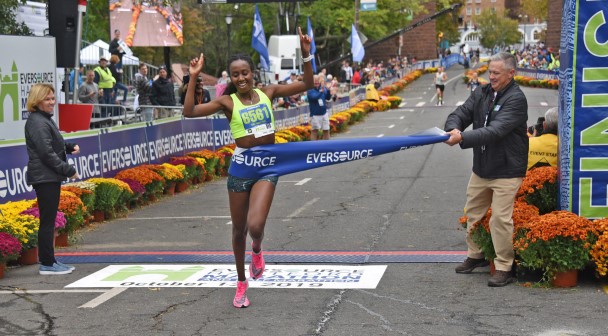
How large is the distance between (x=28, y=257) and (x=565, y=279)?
18.1 feet

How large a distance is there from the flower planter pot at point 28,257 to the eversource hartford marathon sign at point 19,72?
5.67 metres

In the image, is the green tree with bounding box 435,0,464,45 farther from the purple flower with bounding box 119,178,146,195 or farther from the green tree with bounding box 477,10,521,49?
the purple flower with bounding box 119,178,146,195

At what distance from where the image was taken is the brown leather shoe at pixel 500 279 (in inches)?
336

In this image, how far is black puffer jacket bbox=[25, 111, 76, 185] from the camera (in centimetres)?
Result: 953

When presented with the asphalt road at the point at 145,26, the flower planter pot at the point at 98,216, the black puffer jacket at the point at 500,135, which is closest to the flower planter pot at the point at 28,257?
the flower planter pot at the point at 98,216

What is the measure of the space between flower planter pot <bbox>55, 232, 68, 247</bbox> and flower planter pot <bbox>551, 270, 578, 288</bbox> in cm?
583

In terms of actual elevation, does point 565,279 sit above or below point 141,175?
below

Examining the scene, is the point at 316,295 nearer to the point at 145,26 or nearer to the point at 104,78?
the point at 104,78

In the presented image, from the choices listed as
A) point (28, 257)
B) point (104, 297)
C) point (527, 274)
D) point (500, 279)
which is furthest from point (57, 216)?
point (527, 274)

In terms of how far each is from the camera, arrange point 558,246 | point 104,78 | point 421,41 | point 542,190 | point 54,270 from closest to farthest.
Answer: point 558,246
point 542,190
point 54,270
point 104,78
point 421,41

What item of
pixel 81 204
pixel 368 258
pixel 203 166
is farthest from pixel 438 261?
pixel 203 166

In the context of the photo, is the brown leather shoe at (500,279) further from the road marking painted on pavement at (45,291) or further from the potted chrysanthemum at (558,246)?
the road marking painted on pavement at (45,291)

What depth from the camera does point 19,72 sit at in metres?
16.2

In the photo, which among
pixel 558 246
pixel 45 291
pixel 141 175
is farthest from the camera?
pixel 141 175
